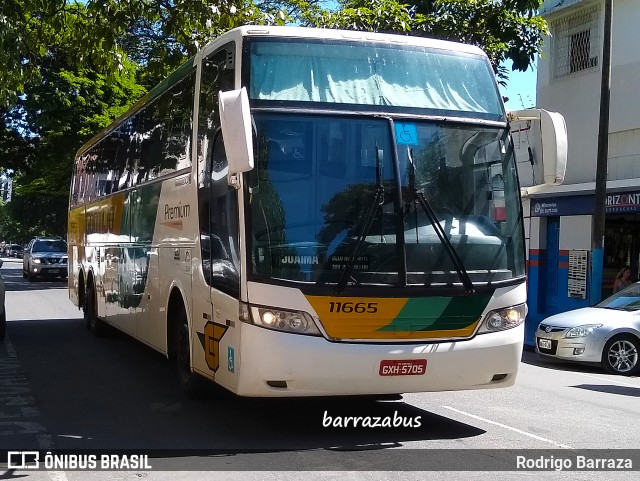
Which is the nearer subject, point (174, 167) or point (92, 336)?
point (174, 167)

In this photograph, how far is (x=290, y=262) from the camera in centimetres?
709

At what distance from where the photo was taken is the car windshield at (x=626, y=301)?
47.7ft

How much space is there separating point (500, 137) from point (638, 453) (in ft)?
9.82

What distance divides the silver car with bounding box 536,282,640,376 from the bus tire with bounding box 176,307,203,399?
712 centimetres

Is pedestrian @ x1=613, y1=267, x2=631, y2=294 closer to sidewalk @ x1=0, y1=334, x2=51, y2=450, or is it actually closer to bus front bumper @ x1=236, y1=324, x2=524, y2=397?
bus front bumper @ x1=236, y1=324, x2=524, y2=397

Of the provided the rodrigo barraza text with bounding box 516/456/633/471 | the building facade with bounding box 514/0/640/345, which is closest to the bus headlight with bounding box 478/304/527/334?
the rodrigo barraza text with bounding box 516/456/633/471

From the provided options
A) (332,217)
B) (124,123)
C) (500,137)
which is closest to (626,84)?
(124,123)

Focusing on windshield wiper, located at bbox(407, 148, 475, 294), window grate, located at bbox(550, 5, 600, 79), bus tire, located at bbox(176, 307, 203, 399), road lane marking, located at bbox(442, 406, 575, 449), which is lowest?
road lane marking, located at bbox(442, 406, 575, 449)

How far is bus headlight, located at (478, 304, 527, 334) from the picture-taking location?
750 cm

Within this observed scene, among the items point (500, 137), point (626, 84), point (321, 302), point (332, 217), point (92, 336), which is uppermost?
point (626, 84)

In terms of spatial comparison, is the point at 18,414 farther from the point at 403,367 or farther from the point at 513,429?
the point at 513,429

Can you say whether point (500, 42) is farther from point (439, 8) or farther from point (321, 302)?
point (321, 302)

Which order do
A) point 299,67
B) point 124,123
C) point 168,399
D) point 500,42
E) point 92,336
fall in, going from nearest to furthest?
point 299,67 → point 168,399 → point 124,123 → point 92,336 → point 500,42

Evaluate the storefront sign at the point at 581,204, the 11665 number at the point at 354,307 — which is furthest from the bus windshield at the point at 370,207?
the storefront sign at the point at 581,204
